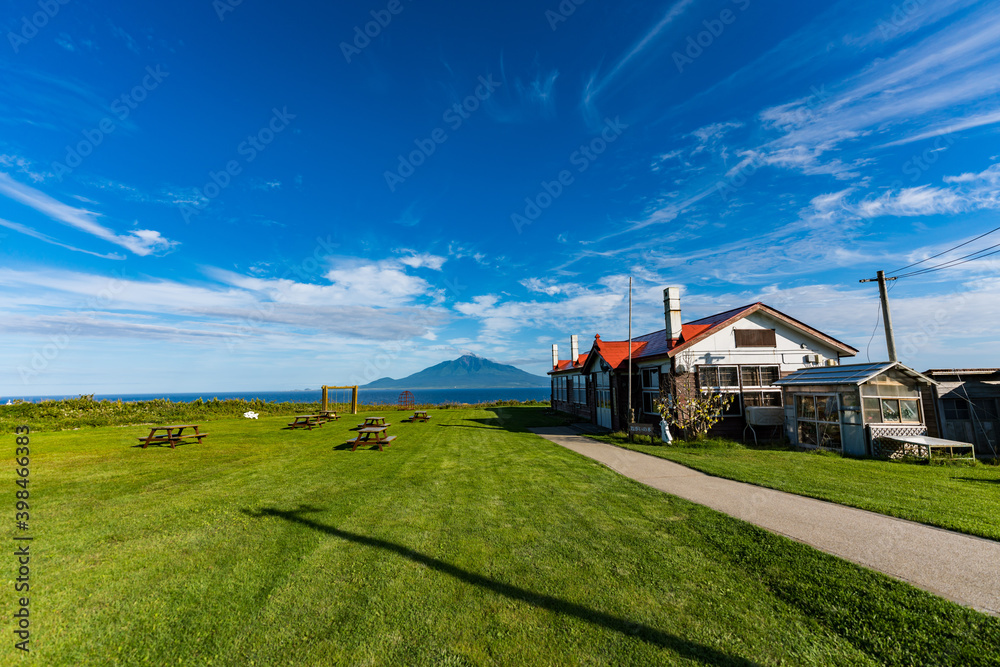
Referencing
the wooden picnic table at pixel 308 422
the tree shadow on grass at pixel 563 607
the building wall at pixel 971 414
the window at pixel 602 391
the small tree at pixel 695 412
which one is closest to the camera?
the tree shadow on grass at pixel 563 607

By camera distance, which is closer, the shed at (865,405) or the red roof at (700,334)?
the shed at (865,405)

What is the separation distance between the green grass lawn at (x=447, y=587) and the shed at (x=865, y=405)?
33.5 ft

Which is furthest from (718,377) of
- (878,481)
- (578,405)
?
(578,405)

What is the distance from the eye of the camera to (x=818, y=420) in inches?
583

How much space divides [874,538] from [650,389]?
13881mm

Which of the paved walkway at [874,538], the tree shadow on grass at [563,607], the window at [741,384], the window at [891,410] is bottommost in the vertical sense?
the tree shadow on grass at [563,607]

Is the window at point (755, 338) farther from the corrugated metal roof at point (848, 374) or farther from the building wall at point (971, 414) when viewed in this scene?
the building wall at point (971, 414)

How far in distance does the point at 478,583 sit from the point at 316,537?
9.44 ft

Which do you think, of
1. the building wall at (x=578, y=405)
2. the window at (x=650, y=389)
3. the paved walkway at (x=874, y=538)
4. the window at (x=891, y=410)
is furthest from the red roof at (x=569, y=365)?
the paved walkway at (x=874, y=538)

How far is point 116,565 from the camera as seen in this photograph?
5113mm

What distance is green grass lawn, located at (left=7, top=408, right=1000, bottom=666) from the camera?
3.58 metres

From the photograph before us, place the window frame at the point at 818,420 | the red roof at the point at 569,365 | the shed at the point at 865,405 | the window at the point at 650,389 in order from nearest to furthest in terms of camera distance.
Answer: the shed at the point at 865,405 < the window frame at the point at 818,420 < the window at the point at 650,389 < the red roof at the point at 569,365

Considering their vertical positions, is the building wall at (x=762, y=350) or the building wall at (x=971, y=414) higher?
the building wall at (x=762, y=350)

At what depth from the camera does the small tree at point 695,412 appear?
1650 cm
